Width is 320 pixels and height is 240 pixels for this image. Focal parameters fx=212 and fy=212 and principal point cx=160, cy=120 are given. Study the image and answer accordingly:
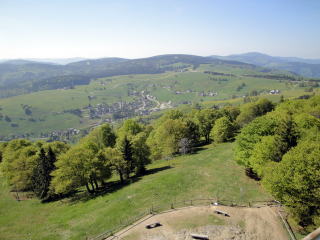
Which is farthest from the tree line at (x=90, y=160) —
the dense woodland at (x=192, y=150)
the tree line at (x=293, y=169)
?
the tree line at (x=293, y=169)

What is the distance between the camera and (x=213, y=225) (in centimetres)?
3378

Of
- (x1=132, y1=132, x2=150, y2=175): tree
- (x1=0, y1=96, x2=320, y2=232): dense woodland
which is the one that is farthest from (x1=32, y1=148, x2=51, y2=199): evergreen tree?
(x1=132, y1=132, x2=150, y2=175): tree

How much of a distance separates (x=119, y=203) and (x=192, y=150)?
43608mm

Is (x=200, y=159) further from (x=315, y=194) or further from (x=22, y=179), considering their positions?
(x=22, y=179)

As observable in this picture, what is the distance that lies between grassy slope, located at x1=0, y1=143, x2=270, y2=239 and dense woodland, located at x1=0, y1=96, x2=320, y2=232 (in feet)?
15.1

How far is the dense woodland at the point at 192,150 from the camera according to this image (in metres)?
31.7

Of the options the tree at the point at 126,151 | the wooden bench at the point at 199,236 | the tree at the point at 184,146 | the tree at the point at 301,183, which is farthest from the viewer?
the tree at the point at 184,146

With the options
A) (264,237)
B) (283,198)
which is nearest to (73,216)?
(264,237)

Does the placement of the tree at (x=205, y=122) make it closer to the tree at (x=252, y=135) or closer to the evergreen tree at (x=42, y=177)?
the tree at (x=252, y=135)

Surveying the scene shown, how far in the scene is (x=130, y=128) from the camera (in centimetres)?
10300

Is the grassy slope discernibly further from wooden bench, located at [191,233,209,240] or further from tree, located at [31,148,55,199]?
wooden bench, located at [191,233,209,240]

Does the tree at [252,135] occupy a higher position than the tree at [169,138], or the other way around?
the tree at [252,135]

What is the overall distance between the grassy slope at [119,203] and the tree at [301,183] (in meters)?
9.53

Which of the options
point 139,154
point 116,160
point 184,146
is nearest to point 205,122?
point 184,146
